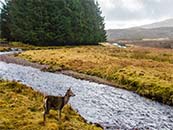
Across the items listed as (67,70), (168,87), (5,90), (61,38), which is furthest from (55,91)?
(61,38)

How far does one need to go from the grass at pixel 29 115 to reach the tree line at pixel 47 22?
259 ft

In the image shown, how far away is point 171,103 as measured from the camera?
34312mm

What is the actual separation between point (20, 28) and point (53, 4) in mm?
12349

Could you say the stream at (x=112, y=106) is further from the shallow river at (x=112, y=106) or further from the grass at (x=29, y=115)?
the grass at (x=29, y=115)

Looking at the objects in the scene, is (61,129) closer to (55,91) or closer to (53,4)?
(55,91)

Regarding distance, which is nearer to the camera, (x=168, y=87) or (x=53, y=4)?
(x=168, y=87)

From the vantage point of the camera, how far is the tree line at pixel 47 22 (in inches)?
4331

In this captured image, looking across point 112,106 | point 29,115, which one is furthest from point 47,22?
point 29,115

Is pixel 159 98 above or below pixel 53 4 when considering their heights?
below

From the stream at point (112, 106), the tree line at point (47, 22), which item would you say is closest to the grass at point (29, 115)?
the stream at point (112, 106)

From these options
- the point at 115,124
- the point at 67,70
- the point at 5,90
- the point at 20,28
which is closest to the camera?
the point at 115,124

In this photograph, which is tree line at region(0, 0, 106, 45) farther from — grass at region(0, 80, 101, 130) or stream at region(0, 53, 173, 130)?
grass at region(0, 80, 101, 130)

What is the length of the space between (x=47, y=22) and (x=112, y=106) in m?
82.1

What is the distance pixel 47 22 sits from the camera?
364ft
